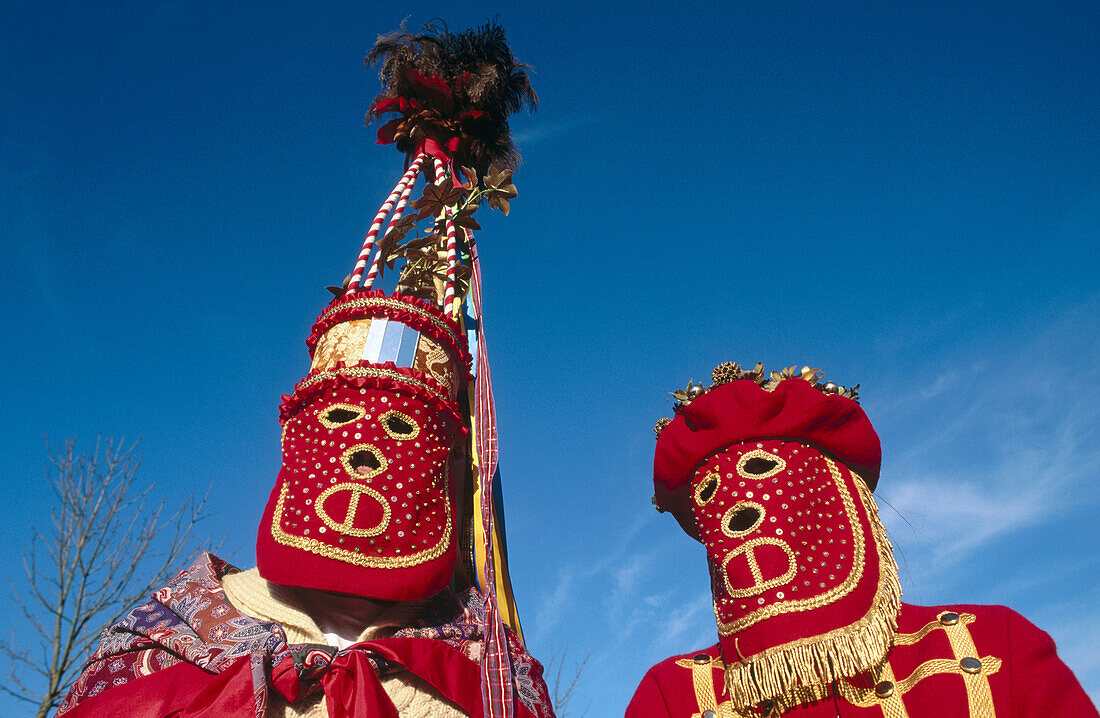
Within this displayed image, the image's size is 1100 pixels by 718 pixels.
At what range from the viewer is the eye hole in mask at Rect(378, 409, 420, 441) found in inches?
144

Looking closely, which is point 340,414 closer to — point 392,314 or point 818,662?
point 392,314

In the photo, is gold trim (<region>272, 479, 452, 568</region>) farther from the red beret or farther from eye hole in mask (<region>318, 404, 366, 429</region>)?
the red beret

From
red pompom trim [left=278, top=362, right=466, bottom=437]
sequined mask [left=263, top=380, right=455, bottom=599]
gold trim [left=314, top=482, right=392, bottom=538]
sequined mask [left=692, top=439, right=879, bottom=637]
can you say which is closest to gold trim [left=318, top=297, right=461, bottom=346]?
red pompom trim [left=278, top=362, right=466, bottom=437]

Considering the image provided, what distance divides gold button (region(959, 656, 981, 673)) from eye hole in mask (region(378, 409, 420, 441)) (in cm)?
240

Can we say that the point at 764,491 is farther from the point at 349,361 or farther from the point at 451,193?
the point at 451,193

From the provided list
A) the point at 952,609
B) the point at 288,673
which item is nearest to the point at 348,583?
the point at 288,673

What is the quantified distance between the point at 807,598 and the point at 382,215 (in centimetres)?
347

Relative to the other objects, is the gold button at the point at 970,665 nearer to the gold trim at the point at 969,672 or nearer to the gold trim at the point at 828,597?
the gold trim at the point at 969,672

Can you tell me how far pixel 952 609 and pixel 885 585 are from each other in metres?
0.26

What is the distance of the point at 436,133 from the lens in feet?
18.8

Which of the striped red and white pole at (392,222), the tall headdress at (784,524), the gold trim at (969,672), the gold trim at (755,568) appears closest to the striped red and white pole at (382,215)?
the striped red and white pole at (392,222)

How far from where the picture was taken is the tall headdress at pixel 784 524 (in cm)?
304

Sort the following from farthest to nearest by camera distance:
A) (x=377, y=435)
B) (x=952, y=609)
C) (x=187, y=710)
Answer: (x=377, y=435) → (x=952, y=609) → (x=187, y=710)

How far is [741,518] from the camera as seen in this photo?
11.4 feet
